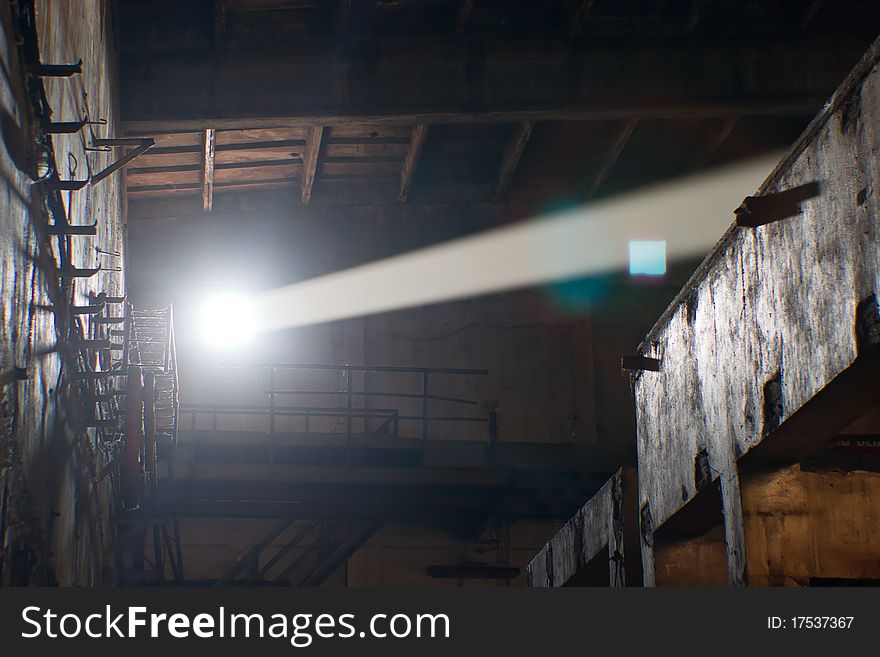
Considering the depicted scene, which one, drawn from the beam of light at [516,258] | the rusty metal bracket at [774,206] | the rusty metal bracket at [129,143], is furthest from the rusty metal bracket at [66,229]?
the beam of light at [516,258]

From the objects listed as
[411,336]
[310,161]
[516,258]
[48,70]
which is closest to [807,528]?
[48,70]

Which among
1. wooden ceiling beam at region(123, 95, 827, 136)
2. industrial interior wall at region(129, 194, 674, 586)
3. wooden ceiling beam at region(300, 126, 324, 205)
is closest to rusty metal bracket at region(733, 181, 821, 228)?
wooden ceiling beam at region(123, 95, 827, 136)

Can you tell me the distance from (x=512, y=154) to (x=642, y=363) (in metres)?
8.62

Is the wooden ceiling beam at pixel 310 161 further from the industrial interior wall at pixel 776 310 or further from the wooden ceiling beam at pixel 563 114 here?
the industrial interior wall at pixel 776 310

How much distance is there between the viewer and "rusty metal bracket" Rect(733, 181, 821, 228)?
520 centimetres

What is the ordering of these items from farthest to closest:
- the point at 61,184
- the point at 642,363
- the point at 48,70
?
the point at 642,363 < the point at 61,184 < the point at 48,70

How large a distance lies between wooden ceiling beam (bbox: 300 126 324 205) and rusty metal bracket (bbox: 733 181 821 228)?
32.1ft

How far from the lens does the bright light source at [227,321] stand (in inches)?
713

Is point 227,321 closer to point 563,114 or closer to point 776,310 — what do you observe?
point 563,114

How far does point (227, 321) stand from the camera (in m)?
18.2

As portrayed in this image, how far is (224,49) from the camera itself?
12.3 metres

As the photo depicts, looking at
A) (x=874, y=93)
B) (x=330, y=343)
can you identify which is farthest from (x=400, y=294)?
(x=874, y=93)

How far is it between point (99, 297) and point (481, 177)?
10993mm

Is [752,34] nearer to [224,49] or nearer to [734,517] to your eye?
[224,49]
